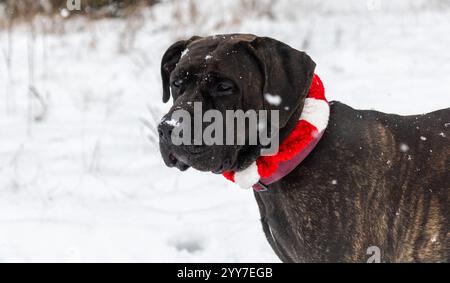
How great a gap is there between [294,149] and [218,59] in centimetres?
54

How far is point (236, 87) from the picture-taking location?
2852mm

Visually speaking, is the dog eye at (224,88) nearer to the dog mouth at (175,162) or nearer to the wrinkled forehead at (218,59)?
the wrinkled forehead at (218,59)

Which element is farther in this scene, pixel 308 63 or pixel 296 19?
pixel 296 19

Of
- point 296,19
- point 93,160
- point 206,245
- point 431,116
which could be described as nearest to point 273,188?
point 431,116

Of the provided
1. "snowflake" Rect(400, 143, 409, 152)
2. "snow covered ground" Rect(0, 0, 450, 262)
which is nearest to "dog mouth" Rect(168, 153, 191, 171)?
"snowflake" Rect(400, 143, 409, 152)

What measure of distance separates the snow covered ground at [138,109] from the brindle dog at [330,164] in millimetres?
1279

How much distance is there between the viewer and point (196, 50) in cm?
303

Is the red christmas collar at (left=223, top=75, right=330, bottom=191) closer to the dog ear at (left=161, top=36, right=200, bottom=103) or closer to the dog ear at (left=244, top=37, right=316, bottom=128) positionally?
the dog ear at (left=244, top=37, right=316, bottom=128)

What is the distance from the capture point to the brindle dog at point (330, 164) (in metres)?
2.82

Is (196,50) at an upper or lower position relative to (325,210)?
upper
